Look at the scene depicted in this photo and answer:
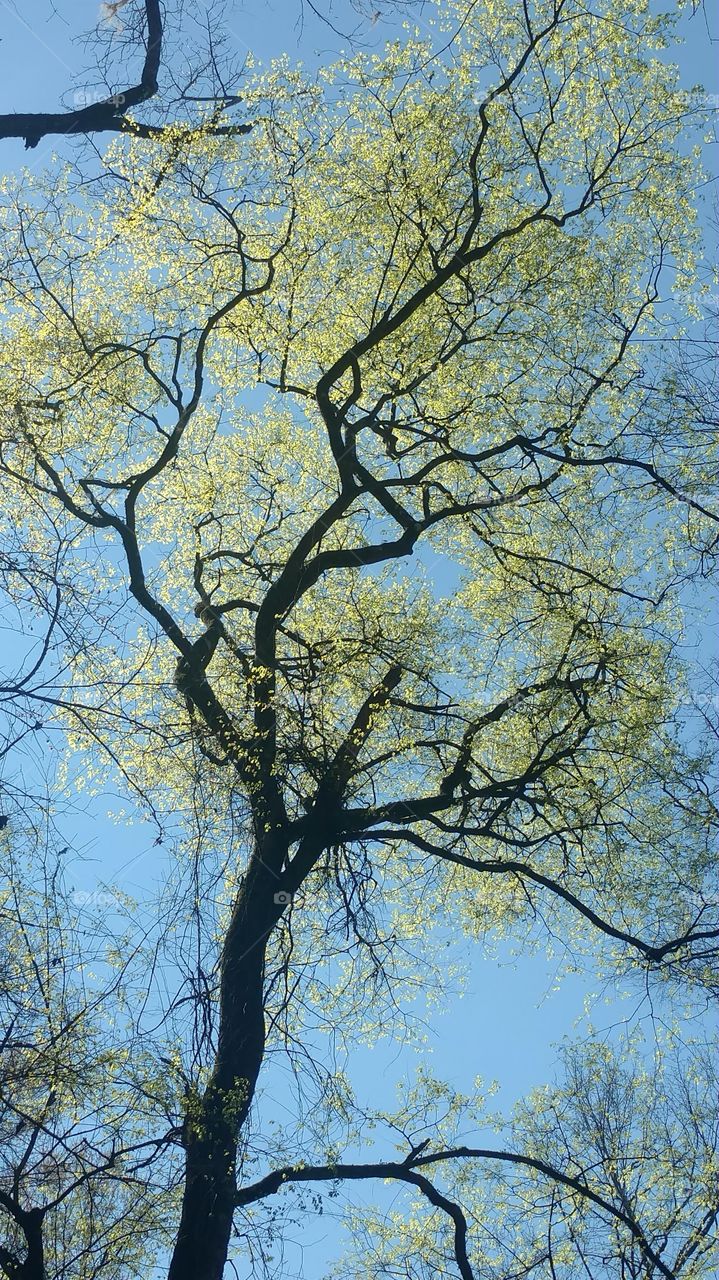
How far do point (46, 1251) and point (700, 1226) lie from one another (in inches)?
307

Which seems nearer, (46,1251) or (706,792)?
(46,1251)

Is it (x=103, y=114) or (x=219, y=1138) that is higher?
(x=103, y=114)

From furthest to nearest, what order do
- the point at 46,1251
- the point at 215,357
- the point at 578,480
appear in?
the point at 215,357 → the point at 578,480 → the point at 46,1251

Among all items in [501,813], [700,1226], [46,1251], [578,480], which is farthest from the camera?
[578,480]

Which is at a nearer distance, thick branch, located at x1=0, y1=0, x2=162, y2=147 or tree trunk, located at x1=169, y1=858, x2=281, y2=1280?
Result: thick branch, located at x1=0, y1=0, x2=162, y2=147

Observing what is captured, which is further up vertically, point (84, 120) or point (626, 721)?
point (626, 721)

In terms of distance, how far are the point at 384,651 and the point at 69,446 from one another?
455 centimetres

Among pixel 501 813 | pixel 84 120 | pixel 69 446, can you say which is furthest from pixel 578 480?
pixel 84 120

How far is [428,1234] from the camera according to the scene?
1336 centimetres

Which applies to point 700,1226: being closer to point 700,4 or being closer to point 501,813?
point 501,813

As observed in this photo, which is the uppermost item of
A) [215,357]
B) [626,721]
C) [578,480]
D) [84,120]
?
[215,357]

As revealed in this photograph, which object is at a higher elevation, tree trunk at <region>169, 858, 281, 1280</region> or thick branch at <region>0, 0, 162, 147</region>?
thick branch at <region>0, 0, 162, 147</region>

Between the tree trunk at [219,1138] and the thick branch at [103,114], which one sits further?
the tree trunk at [219,1138]

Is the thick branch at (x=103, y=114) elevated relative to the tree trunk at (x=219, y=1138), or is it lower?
elevated
